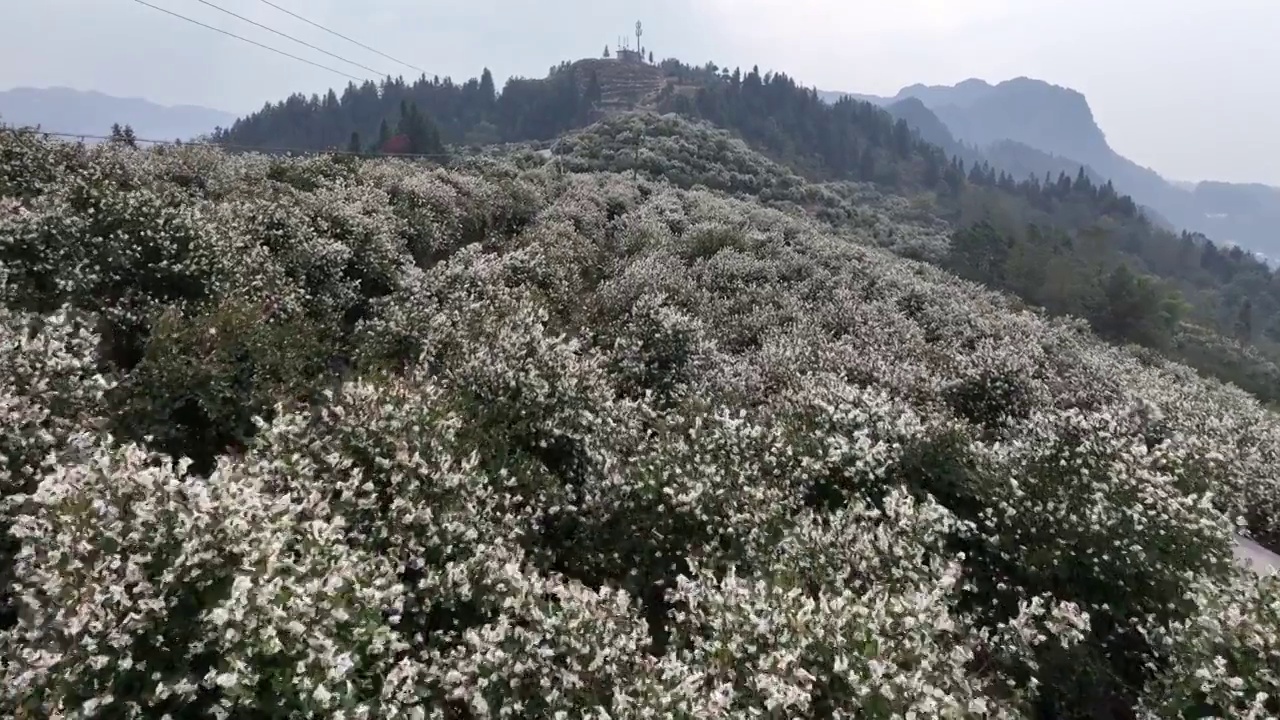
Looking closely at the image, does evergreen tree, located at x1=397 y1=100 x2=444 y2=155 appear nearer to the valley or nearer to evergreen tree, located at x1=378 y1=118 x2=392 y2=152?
evergreen tree, located at x1=378 y1=118 x2=392 y2=152

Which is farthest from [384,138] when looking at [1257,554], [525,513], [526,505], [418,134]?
[1257,554]

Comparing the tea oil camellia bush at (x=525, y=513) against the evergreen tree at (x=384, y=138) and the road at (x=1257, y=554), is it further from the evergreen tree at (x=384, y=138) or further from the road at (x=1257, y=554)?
the evergreen tree at (x=384, y=138)

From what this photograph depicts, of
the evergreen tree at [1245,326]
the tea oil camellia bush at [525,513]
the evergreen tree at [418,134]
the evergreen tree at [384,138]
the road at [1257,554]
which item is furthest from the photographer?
the evergreen tree at [384,138]

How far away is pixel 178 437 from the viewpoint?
14547 millimetres

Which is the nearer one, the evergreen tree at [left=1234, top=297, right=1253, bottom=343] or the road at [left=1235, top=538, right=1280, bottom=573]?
the road at [left=1235, top=538, right=1280, bottom=573]

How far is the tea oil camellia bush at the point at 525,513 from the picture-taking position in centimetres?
773

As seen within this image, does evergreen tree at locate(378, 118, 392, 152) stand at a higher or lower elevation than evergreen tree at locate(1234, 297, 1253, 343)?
higher

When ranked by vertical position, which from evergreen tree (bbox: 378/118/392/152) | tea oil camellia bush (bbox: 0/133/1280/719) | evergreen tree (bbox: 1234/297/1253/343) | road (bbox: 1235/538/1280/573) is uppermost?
evergreen tree (bbox: 378/118/392/152)

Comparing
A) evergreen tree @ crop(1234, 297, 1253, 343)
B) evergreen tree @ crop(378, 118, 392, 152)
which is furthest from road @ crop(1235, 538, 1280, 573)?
evergreen tree @ crop(378, 118, 392, 152)

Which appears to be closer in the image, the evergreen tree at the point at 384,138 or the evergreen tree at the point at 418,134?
the evergreen tree at the point at 418,134

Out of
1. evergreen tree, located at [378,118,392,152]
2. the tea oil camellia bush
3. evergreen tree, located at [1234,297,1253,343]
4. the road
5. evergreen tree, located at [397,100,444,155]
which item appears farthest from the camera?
evergreen tree, located at [378,118,392,152]

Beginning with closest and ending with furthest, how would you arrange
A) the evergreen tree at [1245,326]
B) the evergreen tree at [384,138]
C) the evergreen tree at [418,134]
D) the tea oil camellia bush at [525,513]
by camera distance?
the tea oil camellia bush at [525,513] < the evergreen tree at [1245,326] < the evergreen tree at [418,134] < the evergreen tree at [384,138]

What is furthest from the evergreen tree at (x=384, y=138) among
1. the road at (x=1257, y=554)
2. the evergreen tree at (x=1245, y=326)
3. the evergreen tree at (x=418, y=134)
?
the evergreen tree at (x=1245, y=326)

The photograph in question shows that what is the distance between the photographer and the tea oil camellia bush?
773 cm
